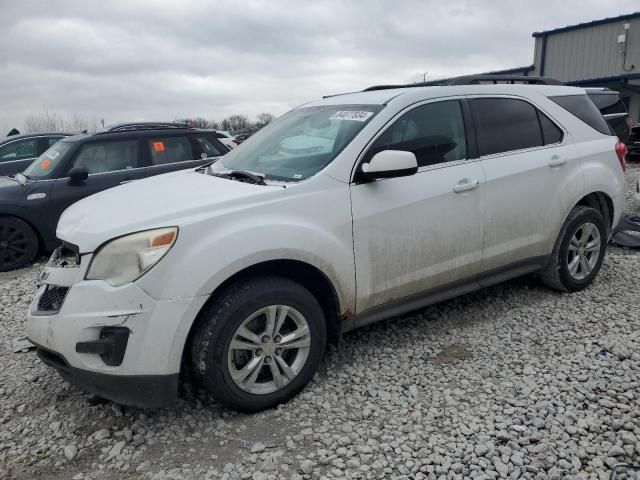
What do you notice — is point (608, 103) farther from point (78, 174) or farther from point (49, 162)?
point (49, 162)

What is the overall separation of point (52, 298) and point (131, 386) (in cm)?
69

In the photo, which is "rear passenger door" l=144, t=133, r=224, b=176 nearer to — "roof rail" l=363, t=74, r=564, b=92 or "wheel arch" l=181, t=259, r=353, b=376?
"roof rail" l=363, t=74, r=564, b=92

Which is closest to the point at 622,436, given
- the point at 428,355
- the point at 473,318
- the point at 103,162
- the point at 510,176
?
the point at 428,355

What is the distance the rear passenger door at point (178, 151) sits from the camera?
739 centimetres

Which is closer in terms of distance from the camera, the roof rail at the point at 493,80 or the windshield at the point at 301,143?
the windshield at the point at 301,143

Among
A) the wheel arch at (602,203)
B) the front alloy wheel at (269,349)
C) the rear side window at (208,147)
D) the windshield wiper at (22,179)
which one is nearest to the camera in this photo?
the front alloy wheel at (269,349)

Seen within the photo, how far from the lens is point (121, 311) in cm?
252

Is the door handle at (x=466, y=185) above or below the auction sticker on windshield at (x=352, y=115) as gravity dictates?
below

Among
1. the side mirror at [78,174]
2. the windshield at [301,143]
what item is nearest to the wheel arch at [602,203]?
the windshield at [301,143]

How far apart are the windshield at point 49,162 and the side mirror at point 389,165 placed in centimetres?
542

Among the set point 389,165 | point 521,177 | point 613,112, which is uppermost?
point 613,112

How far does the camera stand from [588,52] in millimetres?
19656

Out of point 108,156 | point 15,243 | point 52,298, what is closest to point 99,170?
point 108,156

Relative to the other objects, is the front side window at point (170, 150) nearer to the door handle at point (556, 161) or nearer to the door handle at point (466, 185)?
the door handle at point (466, 185)
